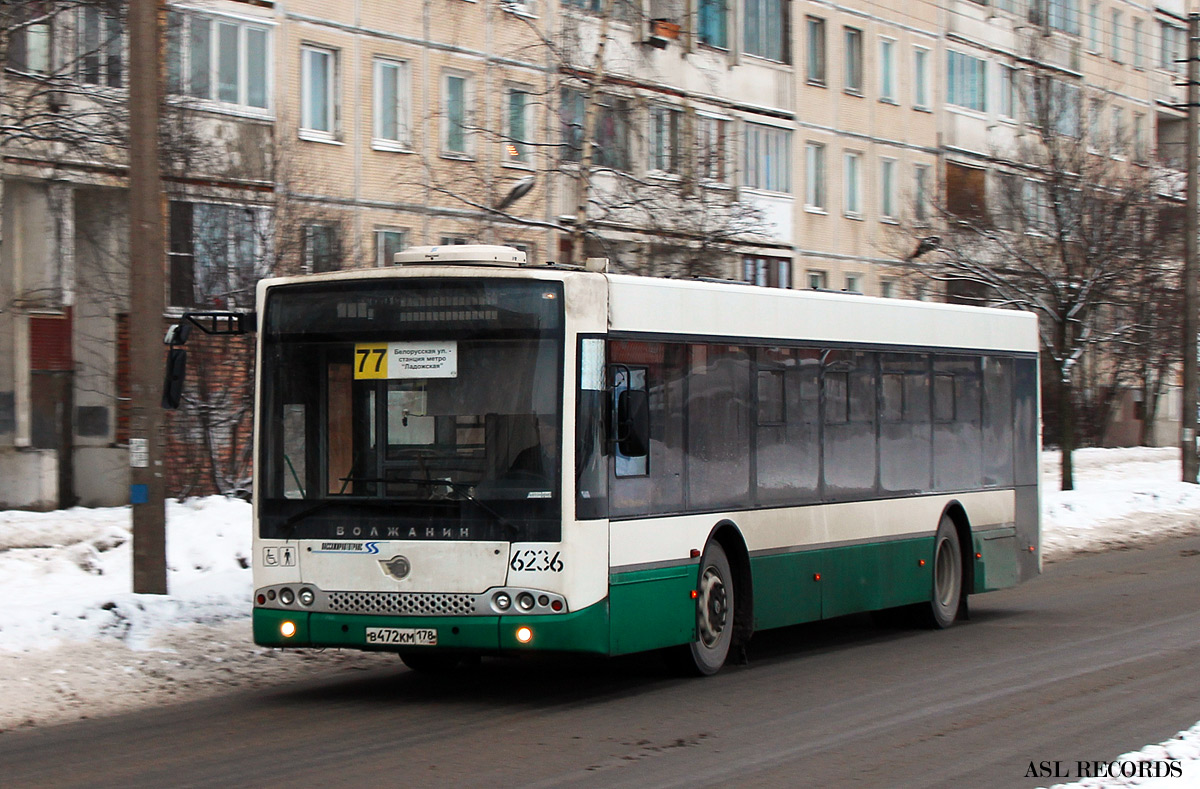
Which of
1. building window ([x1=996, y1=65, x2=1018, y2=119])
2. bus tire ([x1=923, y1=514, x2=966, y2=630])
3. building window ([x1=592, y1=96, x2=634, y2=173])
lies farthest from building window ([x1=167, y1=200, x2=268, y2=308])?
building window ([x1=996, y1=65, x2=1018, y2=119])

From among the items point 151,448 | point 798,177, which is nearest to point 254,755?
point 151,448

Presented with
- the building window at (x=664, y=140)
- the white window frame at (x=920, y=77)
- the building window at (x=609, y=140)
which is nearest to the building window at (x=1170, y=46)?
the white window frame at (x=920, y=77)

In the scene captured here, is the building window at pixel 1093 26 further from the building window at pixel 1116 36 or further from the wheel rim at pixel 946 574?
the wheel rim at pixel 946 574

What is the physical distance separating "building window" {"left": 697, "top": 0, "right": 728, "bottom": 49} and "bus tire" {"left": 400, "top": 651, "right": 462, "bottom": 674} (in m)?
26.7

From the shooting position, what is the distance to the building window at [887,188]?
4503cm

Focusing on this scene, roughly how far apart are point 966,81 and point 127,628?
Result: 40.0 m

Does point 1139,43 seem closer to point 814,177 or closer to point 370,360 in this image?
point 814,177

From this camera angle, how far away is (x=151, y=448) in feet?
43.9

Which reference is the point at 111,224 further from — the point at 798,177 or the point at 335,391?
the point at 798,177

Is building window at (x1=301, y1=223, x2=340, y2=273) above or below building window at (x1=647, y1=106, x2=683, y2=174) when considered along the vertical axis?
below

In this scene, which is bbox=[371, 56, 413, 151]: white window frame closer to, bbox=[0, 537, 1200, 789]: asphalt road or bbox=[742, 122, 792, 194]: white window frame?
bbox=[742, 122, 792, 194]: white window frame

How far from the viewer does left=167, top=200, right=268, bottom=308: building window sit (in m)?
22.3

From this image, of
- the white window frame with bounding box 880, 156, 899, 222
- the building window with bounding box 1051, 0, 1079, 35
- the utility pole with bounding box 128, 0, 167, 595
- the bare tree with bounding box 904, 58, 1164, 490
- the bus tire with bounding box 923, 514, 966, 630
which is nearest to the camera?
the utility pole with bounding box 128, 0, 167, 595

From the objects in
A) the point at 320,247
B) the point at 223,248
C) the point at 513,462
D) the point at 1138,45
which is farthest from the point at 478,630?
the point at 1138,45
